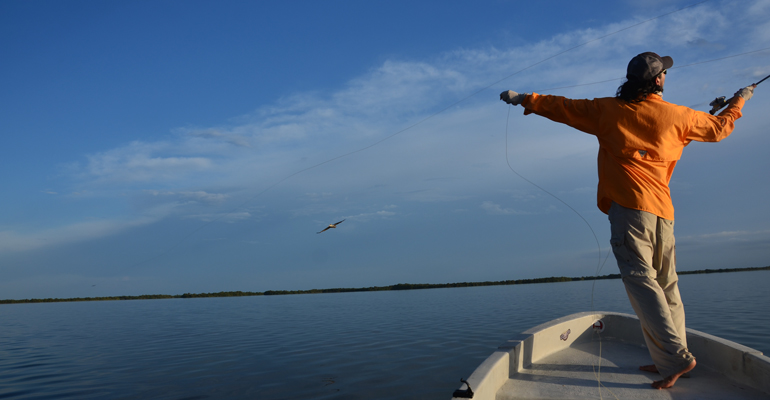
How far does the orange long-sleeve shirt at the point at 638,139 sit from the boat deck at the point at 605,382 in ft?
4.50

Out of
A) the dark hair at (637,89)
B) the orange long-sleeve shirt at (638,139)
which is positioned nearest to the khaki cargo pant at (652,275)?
the orange long-sleeve shirt at (638,139)

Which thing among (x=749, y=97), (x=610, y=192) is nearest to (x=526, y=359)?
(x=610, y=192)

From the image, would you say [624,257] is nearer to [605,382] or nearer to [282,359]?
[605,382]

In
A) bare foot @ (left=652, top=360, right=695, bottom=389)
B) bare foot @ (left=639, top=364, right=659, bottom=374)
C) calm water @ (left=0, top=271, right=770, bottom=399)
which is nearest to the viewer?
bare foot @ (left=652, top=360, right=695, bottom=389)

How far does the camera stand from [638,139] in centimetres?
350

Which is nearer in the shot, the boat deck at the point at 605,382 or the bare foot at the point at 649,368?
the boat deck at the point at 605,382

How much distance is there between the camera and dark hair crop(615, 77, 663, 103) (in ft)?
11.5

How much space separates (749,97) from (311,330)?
11.8m

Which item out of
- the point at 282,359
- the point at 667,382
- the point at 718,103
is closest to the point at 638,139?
the point at 718,103

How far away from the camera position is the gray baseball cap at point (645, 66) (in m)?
3.48

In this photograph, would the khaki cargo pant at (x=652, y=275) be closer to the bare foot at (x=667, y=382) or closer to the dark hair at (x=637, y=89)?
the bare foot at (x=667, y=382)

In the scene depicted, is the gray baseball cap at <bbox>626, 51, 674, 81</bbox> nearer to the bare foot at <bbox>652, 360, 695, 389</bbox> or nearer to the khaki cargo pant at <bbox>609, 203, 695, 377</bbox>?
the khaki cargo pant at <bbox>609, 203, 695, 377</bbox>

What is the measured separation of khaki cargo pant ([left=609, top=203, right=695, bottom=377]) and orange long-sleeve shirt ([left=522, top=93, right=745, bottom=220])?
0.11 m

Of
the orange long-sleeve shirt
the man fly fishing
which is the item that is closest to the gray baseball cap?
the man fly fishing
